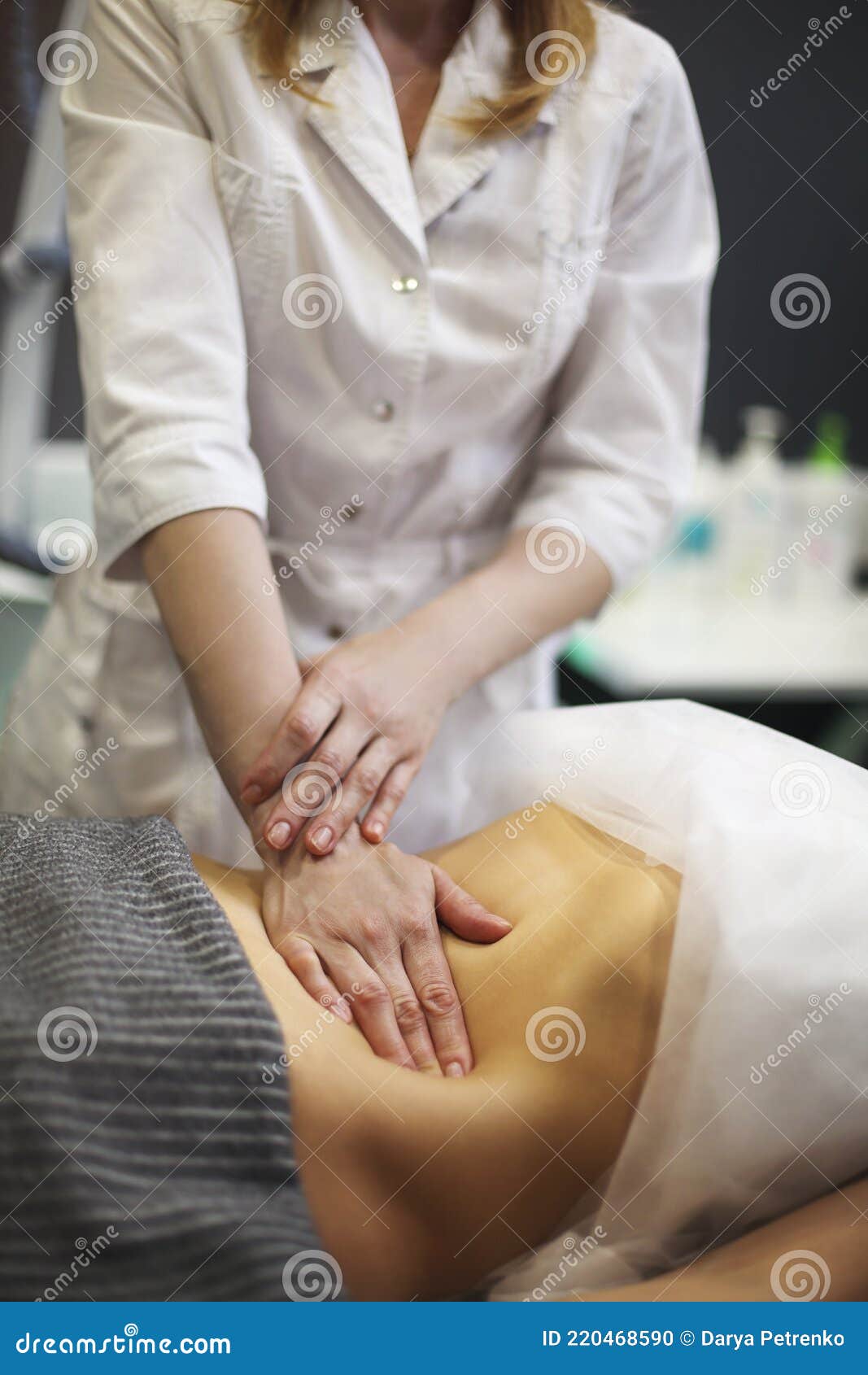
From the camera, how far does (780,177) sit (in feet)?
8.22

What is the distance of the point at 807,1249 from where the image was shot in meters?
0.72

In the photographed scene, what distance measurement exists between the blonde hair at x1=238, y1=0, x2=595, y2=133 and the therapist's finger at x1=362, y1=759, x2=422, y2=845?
0.65 metres

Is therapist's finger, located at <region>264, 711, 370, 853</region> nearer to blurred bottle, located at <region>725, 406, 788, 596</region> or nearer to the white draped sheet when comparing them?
the white draped sheet

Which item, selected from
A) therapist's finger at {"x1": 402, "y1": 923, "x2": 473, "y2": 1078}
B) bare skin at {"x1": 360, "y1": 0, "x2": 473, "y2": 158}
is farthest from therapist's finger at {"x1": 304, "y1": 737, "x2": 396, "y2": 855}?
bare skin at {"x1": 360, "y1": 0, "x2": 473, "y2": 158}

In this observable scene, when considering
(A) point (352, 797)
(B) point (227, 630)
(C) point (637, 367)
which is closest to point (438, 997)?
(A) point (352, 797)

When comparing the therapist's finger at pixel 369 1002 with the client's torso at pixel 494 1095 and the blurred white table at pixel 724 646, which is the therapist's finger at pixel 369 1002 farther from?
the blurred white table at pixel 724 646

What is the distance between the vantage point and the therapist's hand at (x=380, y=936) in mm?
849

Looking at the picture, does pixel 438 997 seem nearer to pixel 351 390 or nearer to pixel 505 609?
pixel 505 609

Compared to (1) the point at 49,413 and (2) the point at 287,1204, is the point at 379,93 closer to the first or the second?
(2) the point at 287,1204

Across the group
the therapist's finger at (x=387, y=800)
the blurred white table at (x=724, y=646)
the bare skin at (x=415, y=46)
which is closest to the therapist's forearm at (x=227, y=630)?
the therapist's finger at (x=387, y=800)

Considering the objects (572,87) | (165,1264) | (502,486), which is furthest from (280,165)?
(165,1264)

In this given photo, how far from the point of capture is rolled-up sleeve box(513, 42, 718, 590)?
129 centimetres

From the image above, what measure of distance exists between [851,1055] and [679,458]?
821mm

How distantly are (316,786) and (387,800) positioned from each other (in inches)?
2.8
